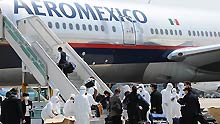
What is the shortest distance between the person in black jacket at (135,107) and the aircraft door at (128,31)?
19.2 feet

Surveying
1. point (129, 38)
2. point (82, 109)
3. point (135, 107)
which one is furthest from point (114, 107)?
point (129, 38)

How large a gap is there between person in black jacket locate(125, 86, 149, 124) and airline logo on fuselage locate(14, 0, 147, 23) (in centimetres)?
501

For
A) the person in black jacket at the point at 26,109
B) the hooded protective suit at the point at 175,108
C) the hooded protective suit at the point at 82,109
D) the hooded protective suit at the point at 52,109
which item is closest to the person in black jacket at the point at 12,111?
the hooded protective suit at the point at 52,109

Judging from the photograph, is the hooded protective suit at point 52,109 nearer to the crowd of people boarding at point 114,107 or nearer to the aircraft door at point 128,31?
the crowd of people boarding at point 114,107

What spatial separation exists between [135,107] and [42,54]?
2.86 meters

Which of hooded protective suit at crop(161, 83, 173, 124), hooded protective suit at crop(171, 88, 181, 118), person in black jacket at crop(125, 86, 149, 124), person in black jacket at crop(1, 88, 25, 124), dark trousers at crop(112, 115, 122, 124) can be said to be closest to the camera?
person in black jacket at crop(1, 88, 25, 124)

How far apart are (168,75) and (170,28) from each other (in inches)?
71.0

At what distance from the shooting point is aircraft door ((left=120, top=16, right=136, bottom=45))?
58.2ft

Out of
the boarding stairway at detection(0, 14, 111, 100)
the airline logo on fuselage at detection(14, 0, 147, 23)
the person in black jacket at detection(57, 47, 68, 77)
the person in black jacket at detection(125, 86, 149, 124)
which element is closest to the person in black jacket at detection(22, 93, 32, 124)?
the boarding stairway at detection(0, 14, 111, 100)

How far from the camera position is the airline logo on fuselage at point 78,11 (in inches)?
615

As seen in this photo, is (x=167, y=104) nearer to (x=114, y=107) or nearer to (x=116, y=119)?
(x=116, y=119)

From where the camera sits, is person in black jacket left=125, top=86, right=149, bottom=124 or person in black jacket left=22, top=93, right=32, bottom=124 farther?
person in black jacket left=22, top=93, right=32, bottom=124

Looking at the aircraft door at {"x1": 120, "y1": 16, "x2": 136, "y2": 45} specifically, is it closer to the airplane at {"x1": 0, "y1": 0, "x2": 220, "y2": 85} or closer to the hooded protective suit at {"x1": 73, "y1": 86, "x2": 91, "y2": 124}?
the airplane at {"x1": 0, "y1": 0, "x2": 220, "y2": 85}

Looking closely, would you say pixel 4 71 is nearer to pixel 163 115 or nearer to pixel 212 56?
pixel 163 115
